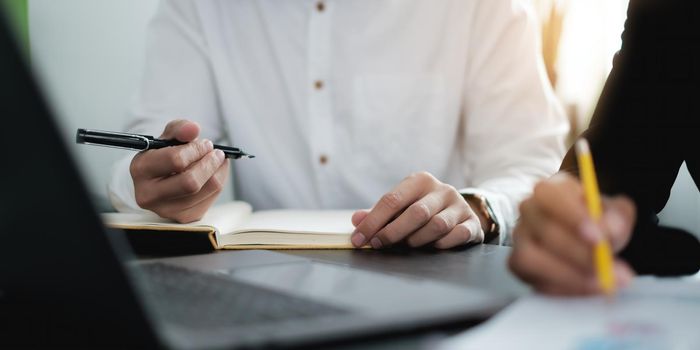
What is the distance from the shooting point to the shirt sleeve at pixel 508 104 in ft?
3.78

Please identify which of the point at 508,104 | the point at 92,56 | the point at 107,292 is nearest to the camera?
the point at 107,292

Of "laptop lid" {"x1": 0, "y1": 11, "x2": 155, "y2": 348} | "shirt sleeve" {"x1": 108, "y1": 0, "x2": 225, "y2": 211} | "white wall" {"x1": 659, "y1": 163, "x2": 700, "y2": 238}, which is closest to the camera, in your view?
"laptop lid" {"x1": 0, "y1": 11, "x2": 155, "y2": 348}

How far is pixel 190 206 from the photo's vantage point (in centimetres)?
83

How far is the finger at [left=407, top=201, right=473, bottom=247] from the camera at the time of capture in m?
0.69

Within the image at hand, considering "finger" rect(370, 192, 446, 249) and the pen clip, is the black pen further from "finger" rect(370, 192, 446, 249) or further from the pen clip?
"finger" rect(370, 192, 446, 249)

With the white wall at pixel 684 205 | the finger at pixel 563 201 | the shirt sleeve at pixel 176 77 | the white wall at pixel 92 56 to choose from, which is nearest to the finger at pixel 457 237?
the finger at pixel 563 201

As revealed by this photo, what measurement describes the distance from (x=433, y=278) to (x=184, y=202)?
1.37 ft

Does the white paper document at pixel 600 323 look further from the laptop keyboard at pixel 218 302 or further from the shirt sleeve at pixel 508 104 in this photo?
the shirt sleeve at pixel 508 104

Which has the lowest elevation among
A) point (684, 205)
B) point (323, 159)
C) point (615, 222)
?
point (684, 205)

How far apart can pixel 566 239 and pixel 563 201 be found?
0.08 ft

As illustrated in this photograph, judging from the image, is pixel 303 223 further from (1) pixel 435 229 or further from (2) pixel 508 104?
(2) pixel 508 104

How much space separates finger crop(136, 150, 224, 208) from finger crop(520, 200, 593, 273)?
47 centimetres

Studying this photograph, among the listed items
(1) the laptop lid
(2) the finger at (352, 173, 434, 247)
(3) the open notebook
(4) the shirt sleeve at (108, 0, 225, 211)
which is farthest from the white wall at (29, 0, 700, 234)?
(1) the laptop lid

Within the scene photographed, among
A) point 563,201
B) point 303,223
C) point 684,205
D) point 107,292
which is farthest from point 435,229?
point 684,205
